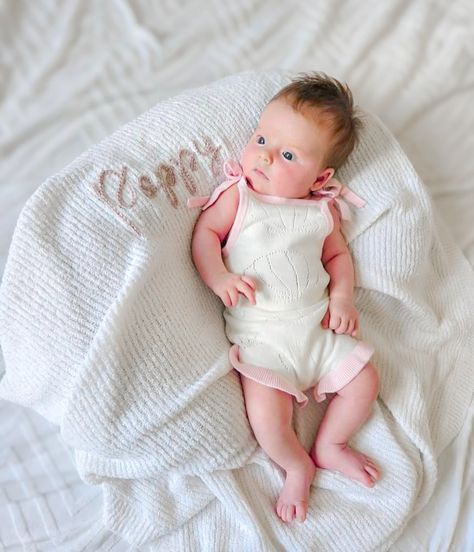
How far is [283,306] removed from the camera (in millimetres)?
1104

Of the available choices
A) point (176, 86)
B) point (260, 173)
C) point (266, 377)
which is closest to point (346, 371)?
point (266, 377)

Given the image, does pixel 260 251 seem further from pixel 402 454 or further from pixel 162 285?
pixel 402 454

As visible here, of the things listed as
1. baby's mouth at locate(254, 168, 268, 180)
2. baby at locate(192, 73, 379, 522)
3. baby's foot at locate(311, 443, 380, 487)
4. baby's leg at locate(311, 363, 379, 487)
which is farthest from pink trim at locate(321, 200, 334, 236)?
baby's foot at locate(311, 443, 380, 487)

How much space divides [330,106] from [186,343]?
463 mm

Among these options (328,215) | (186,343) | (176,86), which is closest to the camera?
(186,343)

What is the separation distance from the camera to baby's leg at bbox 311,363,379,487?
3.61 ft

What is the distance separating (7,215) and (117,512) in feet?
1.97

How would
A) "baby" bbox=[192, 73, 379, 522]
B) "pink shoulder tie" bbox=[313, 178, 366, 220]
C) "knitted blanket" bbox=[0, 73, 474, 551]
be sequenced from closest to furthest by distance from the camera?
"knitted blanket" bbox=[0, 73, 474, 551]
"baby" bbox=[192, 73, 379, 522]
"pink shoulder tie" bbox=[313, 178, 366, 220]

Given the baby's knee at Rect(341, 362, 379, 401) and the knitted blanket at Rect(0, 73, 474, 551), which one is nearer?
the knitted blanket at Rect(0, 73, 474, 551)

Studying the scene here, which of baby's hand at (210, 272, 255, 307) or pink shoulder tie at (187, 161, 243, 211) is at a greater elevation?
pink shoulder tie at (187, 161, 243, 211)

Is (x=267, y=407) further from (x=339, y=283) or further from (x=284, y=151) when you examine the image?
(x=284, y=151)

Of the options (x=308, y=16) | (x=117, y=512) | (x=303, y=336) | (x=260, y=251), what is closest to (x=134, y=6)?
(x=308, y=16)

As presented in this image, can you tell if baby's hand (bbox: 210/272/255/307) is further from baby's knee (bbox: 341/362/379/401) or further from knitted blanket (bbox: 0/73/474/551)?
baby's knee (bbox: 341/362/379/401)

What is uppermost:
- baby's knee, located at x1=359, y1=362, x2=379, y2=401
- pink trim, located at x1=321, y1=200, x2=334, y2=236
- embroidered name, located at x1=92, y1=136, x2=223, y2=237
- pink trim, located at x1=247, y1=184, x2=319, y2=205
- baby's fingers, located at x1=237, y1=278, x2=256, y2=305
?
embroidered name, located at x1=92, y1=136, x2=223, y2=237
